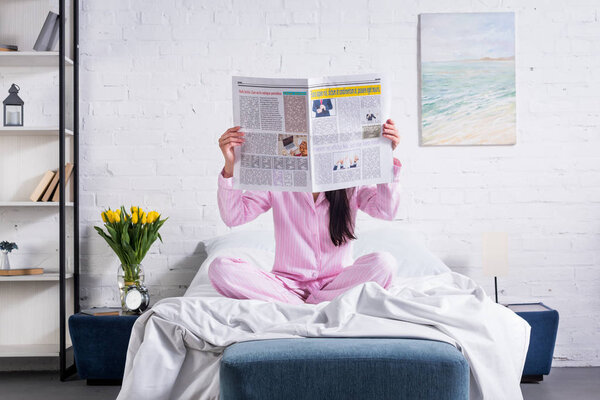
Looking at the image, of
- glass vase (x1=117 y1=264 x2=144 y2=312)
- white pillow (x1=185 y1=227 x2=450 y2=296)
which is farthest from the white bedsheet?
glass vase (x1=117 y1=264 x2=144 y2=312)

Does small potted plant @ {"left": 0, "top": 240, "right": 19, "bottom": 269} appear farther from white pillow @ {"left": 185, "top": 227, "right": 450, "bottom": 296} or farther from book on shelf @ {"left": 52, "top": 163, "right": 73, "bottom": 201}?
white pillow @ {"left": 185, "top": 227, "right": 450, "bottom": 296}

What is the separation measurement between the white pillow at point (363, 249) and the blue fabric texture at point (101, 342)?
14.2 inches

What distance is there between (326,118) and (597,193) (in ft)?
6.61

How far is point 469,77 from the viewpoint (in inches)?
132

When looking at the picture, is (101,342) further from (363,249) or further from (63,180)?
(363,249)

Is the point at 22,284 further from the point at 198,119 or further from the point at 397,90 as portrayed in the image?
the point at 397,90

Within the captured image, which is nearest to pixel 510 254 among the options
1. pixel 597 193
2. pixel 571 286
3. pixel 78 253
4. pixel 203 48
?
pixel 571 286

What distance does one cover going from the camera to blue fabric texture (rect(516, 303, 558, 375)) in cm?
275

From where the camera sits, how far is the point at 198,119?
3.40 m

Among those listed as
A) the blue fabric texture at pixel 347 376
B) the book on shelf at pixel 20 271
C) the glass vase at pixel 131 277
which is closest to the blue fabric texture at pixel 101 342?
the glass vase at pixel 131 277

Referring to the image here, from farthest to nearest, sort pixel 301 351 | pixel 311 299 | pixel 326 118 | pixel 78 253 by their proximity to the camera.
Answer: pixel 78 253 < pixel 311 299 < pixel 326 118 < pixel 301 351

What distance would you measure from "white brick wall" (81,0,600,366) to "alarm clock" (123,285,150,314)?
1.60ft

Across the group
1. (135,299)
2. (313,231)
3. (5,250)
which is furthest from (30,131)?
(313,231)

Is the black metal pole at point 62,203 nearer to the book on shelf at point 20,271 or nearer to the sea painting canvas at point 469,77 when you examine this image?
the book on shelf at point 20,271
